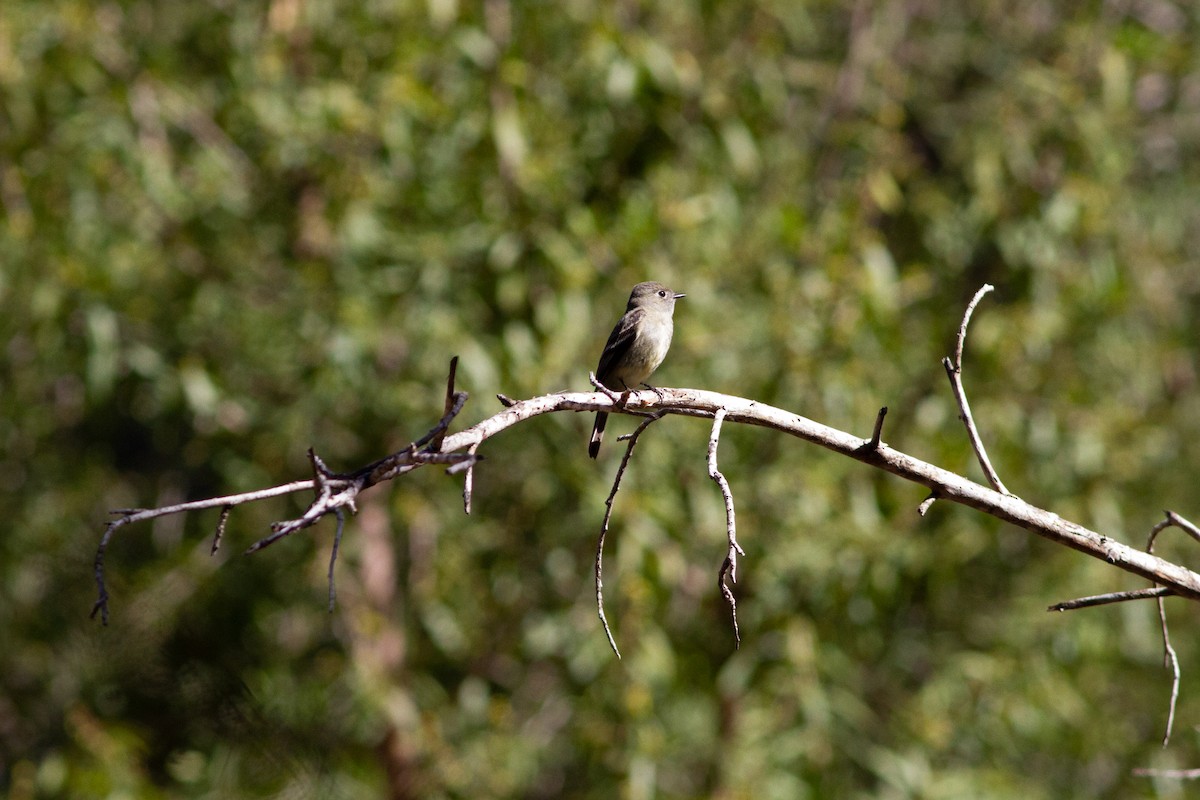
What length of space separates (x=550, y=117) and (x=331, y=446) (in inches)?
79.4

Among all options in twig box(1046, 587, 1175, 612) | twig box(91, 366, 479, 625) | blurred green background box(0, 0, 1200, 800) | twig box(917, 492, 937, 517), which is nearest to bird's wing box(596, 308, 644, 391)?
blurred green background box(0, 0, 1200, 800)

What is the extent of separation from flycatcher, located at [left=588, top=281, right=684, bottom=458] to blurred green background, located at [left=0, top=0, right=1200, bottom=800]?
430 mm

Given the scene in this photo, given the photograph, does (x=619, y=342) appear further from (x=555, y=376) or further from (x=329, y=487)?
(x=329, y=487)

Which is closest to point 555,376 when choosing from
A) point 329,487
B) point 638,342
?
point 638,342

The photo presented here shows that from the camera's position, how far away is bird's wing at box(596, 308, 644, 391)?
5258 mm

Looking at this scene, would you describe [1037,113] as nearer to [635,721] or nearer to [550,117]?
[550,117]

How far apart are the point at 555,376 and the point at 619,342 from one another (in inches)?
22.6

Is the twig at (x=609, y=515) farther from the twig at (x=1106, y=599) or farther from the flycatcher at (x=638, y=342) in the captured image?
the flycatcher at (x=638, y=342)

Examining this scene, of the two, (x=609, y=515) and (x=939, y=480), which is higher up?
(x=939, y=480)

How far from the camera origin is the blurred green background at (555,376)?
5.98 m

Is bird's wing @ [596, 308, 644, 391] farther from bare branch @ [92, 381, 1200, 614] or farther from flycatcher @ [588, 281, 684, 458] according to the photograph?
bare branch @ [92, 381, 1200, 614]

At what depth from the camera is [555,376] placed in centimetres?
577

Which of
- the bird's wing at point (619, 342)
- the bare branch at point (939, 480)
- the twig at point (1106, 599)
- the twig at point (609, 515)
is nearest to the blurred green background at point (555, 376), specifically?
the bird's wing at point (619, 342)

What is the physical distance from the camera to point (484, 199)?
242 inches
